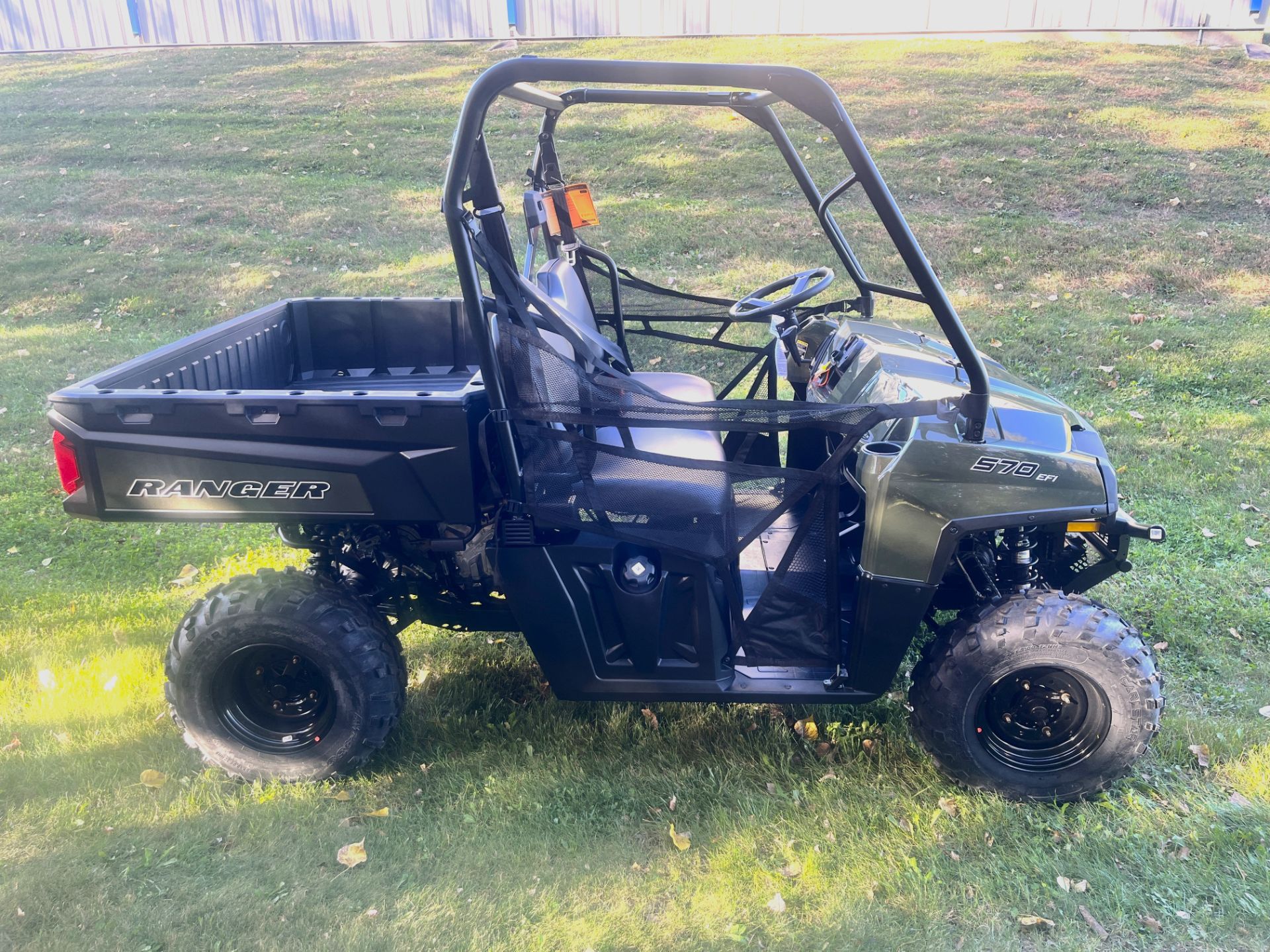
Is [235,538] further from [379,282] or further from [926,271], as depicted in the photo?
[379,282]

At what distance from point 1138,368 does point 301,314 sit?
5498 mm

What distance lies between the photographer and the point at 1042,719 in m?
2.69

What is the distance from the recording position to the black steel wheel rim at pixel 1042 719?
8.58 feet

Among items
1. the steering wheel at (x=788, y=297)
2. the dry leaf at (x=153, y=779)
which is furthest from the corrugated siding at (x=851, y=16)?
the dry leaf at (x=153, y=779)

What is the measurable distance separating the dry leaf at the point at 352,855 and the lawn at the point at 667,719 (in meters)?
0.02

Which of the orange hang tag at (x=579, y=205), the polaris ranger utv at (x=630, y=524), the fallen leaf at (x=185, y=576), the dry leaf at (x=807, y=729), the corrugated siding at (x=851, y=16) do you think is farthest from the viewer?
the corrugated siding at (x=851, y=16)

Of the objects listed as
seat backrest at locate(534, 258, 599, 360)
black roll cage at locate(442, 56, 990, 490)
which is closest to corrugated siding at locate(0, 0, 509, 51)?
seat backrest at locate(534, 258, 599, 360)

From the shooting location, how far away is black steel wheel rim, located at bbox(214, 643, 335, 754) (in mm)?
2854

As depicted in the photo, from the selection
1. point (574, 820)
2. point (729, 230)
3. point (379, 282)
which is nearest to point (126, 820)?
point (574, 820)

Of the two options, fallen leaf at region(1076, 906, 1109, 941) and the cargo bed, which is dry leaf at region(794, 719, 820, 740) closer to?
fallen leaf at region(1076, 906, 1109, 941)

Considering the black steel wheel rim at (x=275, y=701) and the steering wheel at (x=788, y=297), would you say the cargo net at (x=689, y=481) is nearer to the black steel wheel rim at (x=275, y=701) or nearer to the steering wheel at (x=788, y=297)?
the steering wheel at (x=788, y=297)

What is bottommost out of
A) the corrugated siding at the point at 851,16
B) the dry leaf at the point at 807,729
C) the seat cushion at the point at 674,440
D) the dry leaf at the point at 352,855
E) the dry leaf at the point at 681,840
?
the dry leaf at the point at 807,729

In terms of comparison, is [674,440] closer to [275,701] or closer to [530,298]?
[530,298]

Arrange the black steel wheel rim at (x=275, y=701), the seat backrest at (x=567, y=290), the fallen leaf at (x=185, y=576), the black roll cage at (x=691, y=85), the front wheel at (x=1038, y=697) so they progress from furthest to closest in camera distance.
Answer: the fallen leaf at (x=185, y=576) → the seat backrest at (x=567, y=290) → the black steel wheel rim at (x=275, y=701) → the front wheel at (x=1038, y=697) → the black roll cage at (x=691, y=85)
